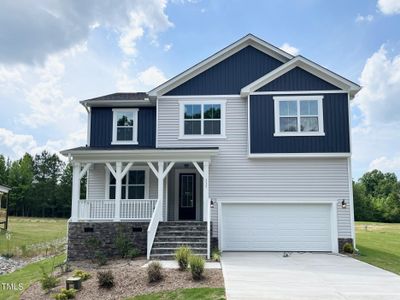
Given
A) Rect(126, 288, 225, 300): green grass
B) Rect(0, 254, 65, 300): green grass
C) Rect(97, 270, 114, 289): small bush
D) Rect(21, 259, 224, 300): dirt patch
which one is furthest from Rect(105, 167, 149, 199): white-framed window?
Rect(126, 288, 225, 300): green grass

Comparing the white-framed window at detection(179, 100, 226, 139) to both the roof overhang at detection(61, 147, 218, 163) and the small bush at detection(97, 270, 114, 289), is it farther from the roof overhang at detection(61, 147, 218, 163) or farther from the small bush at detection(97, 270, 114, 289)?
the small bush at detection(97, 270, 114, 289)

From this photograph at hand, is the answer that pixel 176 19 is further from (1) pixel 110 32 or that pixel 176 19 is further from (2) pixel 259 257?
(2) pixel 259 257

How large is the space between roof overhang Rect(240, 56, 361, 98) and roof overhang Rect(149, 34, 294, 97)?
83 cm

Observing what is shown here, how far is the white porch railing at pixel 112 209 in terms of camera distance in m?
13.9

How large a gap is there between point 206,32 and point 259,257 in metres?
9.65

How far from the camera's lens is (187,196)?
16.2 meters

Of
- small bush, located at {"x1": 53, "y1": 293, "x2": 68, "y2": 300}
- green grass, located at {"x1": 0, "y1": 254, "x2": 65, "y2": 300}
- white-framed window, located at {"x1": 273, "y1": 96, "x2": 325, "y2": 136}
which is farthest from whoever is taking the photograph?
white-framed window, located at {"x1": 273, "y1": 96, "x2": 325, "y2": 136}

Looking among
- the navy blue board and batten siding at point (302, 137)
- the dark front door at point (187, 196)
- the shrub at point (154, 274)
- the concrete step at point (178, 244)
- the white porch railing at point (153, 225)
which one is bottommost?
the shrub at point (154, 274)

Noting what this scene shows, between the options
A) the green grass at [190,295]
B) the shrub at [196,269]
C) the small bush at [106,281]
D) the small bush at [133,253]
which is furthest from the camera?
the small bush at [133,253]

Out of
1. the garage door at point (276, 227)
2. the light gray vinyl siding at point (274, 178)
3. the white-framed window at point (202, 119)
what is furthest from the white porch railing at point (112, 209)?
the white-framed window at point (202, 119)

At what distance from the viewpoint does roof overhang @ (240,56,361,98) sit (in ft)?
48.4

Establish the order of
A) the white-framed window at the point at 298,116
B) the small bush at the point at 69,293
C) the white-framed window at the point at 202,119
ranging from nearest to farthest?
1. the small bush at the point at 69,293
2. the white-framed window at the point at 298,116
3. the white-framed window at the point at 202,119

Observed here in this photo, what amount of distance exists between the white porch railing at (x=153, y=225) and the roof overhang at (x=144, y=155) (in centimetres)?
173

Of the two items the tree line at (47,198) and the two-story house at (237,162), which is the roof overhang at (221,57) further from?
the tree line at (47,198)
